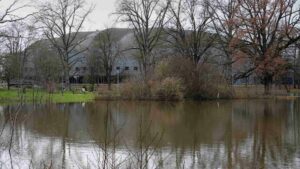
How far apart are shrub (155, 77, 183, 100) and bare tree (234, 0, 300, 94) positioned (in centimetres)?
915

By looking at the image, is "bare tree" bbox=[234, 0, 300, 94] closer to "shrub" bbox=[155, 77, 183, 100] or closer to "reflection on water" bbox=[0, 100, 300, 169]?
"shrub" bbox=[155, 77, 183, 100]

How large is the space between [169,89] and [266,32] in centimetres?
1297

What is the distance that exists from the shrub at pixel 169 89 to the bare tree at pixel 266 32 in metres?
9.15

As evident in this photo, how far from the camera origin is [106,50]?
7288 centimetres

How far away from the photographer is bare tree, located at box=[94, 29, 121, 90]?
71.9 meters

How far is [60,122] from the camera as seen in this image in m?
22.9

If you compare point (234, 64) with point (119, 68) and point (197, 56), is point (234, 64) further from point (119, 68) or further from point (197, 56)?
point (119, 68)

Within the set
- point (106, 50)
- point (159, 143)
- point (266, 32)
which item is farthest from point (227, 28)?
point (159, 143)

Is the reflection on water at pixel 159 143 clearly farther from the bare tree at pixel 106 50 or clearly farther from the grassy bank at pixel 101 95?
the bare tree at pixel 106 50

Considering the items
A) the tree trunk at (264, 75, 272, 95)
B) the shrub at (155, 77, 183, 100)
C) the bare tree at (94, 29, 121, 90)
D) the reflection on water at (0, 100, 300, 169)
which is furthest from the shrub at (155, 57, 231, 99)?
the bare tree at (94, 29, 121, 90)

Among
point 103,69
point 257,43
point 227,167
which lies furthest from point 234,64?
point 227,167

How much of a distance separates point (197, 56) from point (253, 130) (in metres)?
39.2

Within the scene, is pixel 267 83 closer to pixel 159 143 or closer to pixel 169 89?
pixel 169 89

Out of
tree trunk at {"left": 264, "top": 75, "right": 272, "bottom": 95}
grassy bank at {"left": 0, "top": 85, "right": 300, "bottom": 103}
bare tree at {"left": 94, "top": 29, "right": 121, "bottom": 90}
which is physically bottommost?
grassy bank at {"left": 0, "top": 85, "right": 300, "bottom": 103}
